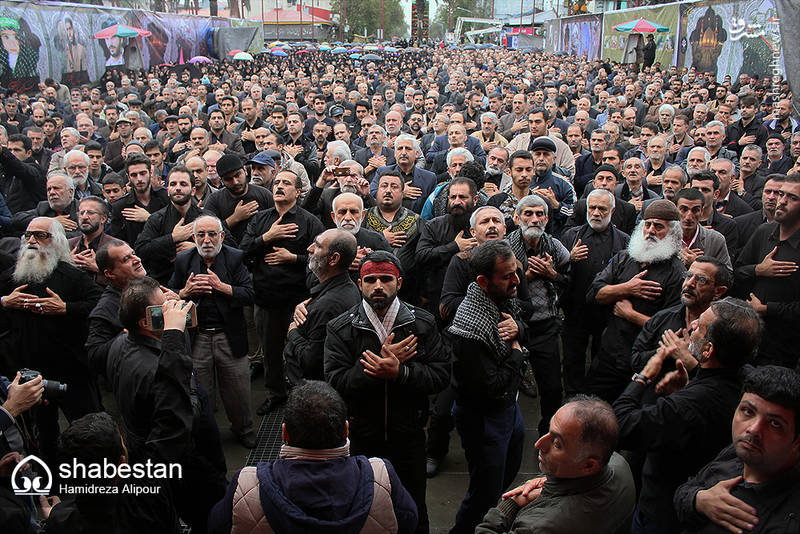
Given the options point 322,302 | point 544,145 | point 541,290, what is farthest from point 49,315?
point 544,145

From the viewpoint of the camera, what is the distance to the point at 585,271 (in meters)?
5.39

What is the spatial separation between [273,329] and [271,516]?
11.8 ft

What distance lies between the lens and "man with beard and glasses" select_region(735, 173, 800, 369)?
4.65 meters

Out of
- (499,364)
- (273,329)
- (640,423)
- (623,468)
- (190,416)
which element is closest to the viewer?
(623,468)

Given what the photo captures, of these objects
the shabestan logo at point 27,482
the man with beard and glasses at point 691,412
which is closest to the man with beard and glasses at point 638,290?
the man with beard and glasses at point 691,412

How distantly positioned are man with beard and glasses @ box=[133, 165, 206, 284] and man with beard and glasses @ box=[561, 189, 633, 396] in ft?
10.7

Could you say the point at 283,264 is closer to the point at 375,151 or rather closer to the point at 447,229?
the point at 447,229

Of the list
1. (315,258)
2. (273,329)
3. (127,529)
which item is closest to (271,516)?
(127,529)

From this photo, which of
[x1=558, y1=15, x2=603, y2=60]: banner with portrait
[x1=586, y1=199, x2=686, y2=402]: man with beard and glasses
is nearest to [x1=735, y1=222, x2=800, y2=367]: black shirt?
[x1=586, y1=199, x2=686, y2=402]: man with beard and glasses

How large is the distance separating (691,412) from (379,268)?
1.68 m

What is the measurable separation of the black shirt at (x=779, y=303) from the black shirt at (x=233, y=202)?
4347 millimetres

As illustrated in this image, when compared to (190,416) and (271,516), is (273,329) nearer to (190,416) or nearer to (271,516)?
(190,416)

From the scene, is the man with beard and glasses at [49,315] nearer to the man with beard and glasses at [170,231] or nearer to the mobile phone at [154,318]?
the man with beard and glasses at [170,231]

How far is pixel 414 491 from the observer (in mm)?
3635
